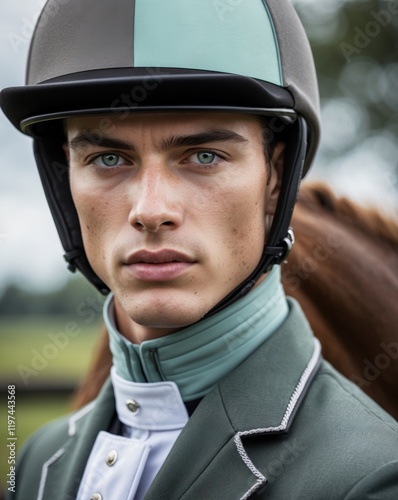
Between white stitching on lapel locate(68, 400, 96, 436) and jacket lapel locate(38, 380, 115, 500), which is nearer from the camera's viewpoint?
jacket lapel locate(38, 380, 115, 500)

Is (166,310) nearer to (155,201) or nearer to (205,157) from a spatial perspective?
(155,201)

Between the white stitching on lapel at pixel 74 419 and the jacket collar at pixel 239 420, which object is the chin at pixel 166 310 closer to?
the jacket collar at pixel 239 420

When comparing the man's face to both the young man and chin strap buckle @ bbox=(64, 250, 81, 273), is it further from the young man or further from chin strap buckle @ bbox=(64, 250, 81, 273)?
chin strap buckle @ bbox=(64, 250, 81, 273)

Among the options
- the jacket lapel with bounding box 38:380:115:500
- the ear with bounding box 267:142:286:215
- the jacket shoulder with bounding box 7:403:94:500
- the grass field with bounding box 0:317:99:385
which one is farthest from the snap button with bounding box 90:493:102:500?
the grass field with bounding box 0:317:99:385

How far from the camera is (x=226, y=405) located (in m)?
1.90

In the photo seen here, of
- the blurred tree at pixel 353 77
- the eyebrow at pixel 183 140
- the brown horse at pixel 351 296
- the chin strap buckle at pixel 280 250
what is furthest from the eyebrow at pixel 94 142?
the blurred tree at pixel 353 77

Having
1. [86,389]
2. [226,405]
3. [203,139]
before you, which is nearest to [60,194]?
[203,139]

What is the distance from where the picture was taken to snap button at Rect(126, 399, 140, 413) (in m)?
2.08

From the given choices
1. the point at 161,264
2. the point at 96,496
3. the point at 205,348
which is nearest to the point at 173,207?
the point at 161,264

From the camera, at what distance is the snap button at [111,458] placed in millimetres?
2032

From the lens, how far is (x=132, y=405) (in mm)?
2090

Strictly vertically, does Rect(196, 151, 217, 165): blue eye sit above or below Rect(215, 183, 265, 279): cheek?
above

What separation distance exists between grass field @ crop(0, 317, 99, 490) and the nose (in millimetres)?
1218

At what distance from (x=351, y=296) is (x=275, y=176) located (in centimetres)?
75
